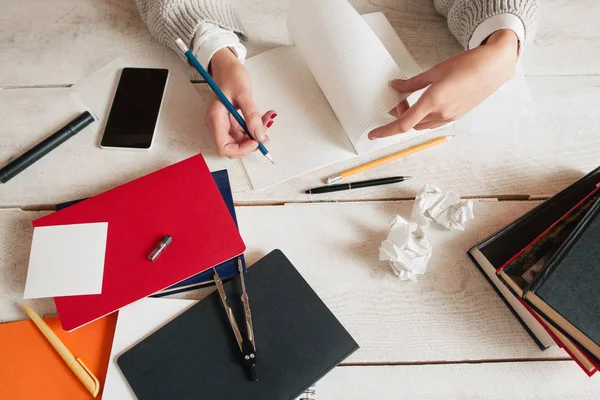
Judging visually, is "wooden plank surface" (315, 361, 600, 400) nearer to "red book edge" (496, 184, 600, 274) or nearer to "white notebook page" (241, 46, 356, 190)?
"red book edge" (496, 184, 600, 274)

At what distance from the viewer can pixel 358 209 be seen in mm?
655

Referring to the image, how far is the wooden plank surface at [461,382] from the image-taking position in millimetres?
553

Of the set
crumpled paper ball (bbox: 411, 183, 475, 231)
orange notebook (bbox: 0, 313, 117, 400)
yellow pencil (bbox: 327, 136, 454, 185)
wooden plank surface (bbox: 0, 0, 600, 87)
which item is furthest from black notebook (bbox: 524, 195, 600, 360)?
orange notebook (bbox: 0, 313, 117, 400)

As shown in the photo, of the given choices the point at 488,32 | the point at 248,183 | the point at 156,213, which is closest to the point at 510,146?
the point at 488,32

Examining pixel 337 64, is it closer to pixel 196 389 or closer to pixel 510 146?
pixel 510 146

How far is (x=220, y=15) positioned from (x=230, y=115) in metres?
0.19

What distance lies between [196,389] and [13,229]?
35cm

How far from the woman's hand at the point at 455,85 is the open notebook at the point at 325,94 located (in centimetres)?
2

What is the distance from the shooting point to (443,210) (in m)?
0.64

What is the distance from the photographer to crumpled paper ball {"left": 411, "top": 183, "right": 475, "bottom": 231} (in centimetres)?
63

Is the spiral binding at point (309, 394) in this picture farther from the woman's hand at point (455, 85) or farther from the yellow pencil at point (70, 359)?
the woman's hand at point (455, 85)

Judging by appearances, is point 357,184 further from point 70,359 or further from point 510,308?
Answer: point 70,359

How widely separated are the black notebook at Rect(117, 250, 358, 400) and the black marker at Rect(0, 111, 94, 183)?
1.10 ft

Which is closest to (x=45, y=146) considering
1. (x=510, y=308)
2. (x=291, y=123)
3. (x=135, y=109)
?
(x=135, y=109)
